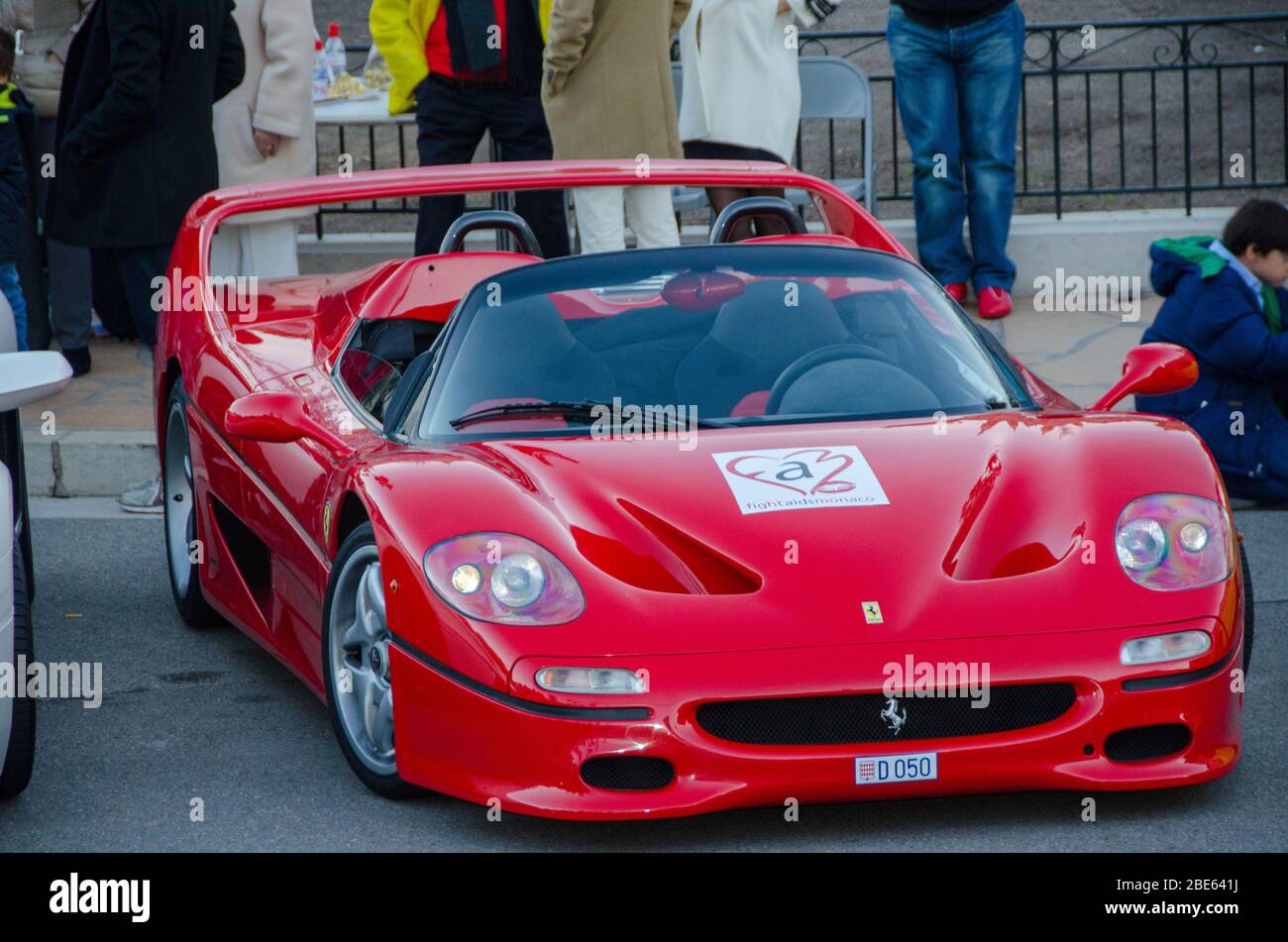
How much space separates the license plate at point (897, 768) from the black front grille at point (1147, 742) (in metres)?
0.36

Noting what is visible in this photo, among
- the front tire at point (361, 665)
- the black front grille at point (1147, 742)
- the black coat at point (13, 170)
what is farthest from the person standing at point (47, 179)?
the black front grille at point (1147, 742)

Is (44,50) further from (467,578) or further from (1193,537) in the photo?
(1193,537)

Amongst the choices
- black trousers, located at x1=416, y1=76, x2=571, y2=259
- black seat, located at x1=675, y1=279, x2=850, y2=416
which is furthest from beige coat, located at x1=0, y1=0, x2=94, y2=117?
black seat, located at x1=675, y1=279, x2=850, y2=416

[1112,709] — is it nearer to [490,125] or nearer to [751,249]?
[751,249]

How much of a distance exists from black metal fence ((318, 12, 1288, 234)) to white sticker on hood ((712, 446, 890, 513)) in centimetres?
630

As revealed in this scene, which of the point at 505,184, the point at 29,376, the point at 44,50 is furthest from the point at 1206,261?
the point at 44,50

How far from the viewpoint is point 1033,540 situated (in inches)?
160

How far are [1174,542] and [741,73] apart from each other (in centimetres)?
527

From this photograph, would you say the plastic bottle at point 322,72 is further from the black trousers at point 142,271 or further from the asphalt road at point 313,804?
the asphalt road at point 313,804

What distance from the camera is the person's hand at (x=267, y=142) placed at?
9125 mm

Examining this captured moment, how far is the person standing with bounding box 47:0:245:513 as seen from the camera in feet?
25.8

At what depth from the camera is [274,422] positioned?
4.78 meters

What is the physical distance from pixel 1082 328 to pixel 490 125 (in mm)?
2857
